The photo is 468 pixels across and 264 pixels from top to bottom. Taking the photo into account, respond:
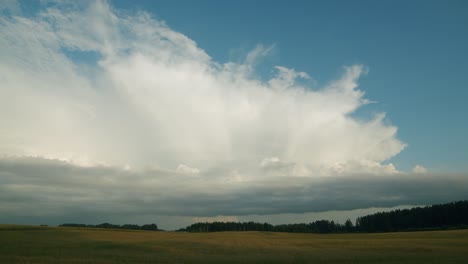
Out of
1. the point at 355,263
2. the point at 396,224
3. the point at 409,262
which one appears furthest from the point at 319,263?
the point at 396,224

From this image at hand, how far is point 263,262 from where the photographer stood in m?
36.5

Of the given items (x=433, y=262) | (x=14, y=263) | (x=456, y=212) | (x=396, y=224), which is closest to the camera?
(x=14, y=263)

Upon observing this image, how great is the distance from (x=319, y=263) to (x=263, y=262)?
18.2ft

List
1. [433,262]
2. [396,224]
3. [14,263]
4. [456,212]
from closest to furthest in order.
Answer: [14,263]
[433,262]
[456,212]
[396,224]

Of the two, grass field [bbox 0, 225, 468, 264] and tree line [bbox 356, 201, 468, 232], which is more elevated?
tree line [bbox 356, 201, 468, 232]

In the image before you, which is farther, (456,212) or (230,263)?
(456,212)

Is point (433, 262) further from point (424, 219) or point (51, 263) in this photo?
point (424, 219)

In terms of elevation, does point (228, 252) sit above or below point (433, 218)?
below

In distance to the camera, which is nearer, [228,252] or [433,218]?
[228,252]

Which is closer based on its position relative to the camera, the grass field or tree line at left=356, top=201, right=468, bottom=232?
the grass field

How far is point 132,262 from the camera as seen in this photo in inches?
1419

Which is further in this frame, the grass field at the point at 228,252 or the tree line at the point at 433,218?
the tree line at the point at 433,218

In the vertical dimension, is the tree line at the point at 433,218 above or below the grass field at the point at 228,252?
above

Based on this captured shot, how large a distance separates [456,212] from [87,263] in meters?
185
